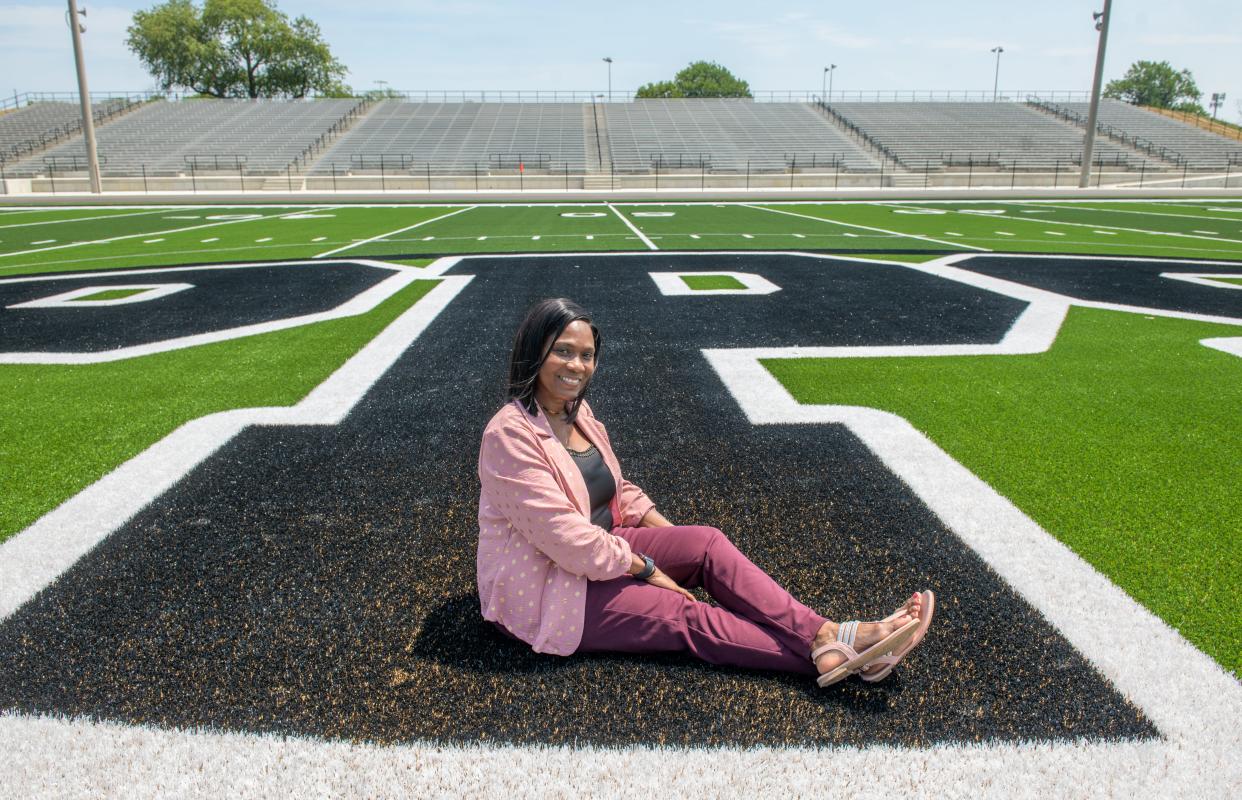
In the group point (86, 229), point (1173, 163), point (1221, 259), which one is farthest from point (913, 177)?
point (86, 229)

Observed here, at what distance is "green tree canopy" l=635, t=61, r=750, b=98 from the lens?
11200 centimetres

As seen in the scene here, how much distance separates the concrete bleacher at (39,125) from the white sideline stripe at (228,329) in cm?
4191

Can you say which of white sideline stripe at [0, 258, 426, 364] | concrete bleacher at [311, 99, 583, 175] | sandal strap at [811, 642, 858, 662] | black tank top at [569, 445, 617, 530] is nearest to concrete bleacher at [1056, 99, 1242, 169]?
concrete bleacher at [311, 99, 583, 175]

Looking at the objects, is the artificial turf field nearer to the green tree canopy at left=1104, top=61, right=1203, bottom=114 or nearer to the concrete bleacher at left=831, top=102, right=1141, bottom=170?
the concrete bleacher at left=831, top=102, right=1141, bottom=170

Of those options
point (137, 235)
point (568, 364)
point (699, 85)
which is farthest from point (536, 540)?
point (699, 85)

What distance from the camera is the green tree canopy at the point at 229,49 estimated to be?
76.6 m

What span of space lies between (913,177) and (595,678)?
1728 inches

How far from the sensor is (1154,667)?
106 inches

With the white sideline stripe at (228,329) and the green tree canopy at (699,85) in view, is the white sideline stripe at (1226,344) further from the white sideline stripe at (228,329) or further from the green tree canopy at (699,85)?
the green tree canopy at (699,85)

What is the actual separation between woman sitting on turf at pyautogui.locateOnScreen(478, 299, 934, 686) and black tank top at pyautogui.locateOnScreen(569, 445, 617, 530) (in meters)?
0.05

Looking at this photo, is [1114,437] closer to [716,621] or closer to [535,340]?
[716,621]

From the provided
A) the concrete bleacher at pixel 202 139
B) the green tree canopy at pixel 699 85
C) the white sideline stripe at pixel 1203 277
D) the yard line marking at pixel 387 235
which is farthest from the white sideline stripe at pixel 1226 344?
the green tree canopy at pixel 699 85

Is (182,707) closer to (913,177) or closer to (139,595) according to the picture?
(139,595)

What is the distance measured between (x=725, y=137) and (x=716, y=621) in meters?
51.3
